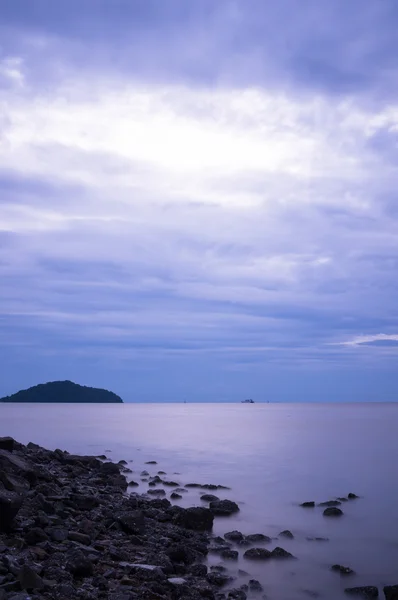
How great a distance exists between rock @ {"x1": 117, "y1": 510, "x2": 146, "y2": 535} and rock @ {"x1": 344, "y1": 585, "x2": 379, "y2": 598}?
610 cm

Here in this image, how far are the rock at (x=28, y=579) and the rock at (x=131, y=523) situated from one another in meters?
7.04

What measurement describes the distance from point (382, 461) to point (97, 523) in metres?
34.9

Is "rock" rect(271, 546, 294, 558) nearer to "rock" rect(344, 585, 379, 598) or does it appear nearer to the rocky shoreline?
the rocky shoreline

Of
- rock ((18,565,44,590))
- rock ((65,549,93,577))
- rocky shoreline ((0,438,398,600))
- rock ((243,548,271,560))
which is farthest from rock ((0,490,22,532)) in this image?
rock ((243,548,271,560))

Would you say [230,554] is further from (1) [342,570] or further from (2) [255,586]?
(1) [342,570]

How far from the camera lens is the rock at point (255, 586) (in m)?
14.7

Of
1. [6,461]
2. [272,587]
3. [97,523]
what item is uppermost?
[6,461]

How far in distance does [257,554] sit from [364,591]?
3.59 meters

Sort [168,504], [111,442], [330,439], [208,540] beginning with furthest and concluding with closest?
[330,439], [111,442], [168,504], [208,540]

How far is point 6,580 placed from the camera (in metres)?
10.3

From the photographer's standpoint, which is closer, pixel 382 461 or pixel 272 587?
pixel 272 587

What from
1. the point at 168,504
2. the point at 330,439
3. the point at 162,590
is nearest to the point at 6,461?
the point at 168,504

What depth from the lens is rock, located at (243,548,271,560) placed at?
17.3m

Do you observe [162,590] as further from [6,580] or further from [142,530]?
[142,530]
